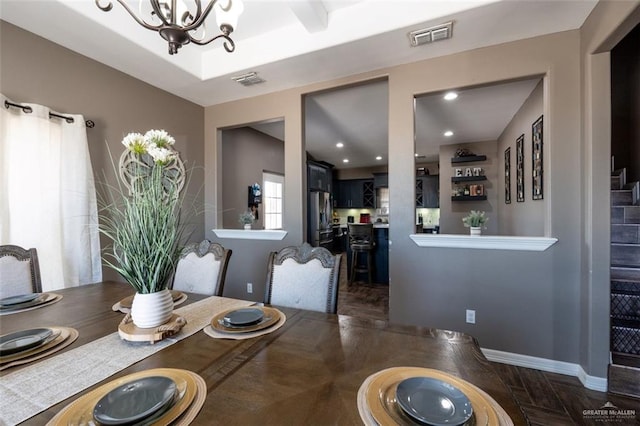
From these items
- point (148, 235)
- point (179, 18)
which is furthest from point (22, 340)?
point (179, 18)

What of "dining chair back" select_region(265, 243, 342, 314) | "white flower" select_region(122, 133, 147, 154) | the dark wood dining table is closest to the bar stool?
"dining chair back" select_region(265, 243, 342, 314)

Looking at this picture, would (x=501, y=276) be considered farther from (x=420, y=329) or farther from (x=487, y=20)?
(x=487, y=20)

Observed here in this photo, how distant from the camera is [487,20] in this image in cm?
202

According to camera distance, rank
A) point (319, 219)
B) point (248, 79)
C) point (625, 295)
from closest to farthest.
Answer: point (625, 295)
point (248, 79)
point (319, 219)

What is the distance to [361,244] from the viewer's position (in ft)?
15.3

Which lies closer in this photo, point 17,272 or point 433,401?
point 433,401

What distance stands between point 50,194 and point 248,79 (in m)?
2.06

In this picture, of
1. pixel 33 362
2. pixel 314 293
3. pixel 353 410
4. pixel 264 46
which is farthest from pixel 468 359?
pixel 264 46

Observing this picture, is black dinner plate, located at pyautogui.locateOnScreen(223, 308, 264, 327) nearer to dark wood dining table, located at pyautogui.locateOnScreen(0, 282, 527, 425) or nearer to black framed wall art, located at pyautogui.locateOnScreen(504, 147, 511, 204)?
dark wood dining table, located at pyautogui.locateOnScreen(0, 282, 527, 425)

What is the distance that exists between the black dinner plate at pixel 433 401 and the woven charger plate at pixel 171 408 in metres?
0.55

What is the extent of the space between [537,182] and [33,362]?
4.20m

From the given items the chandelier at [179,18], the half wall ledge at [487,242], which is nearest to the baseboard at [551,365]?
the half wall ledge at [487,242]

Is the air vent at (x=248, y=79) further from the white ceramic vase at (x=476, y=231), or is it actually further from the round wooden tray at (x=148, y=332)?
the white ceramic vase at (x=476, y=231)

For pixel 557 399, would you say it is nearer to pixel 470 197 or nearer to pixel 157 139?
pixel 157 139
